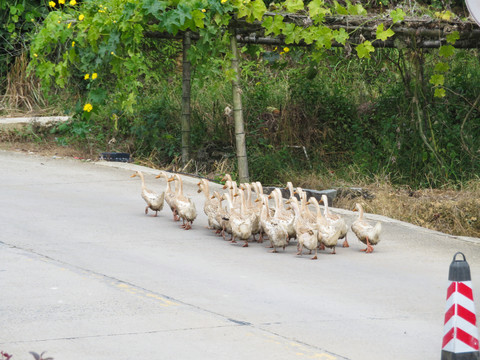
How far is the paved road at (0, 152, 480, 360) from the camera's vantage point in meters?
5.89

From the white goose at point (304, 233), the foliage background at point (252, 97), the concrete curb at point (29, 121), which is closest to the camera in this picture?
the white goose at point (304, 233)

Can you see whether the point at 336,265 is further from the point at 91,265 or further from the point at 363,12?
the point at 363,12

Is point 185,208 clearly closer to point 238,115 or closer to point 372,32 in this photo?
point 238,115

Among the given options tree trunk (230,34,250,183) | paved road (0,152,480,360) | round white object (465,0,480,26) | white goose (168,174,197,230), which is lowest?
paved road (0,152,480,360)

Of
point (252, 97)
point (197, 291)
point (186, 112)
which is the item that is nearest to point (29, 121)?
point (186, 112)

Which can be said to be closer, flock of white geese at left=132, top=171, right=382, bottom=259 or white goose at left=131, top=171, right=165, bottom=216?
flock of white geese at left=132, top=171, right=382, bottom=259

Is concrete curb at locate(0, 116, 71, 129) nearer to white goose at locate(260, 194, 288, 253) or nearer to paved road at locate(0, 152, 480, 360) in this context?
paved road at locate(0, 152, 480, 360)

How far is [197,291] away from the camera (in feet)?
24.2

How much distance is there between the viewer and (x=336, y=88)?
17125 millimetres

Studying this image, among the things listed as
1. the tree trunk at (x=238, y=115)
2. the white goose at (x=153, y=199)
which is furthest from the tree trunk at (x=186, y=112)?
the white goose at (x=153, y=199)

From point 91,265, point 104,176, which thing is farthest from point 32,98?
point 91,265

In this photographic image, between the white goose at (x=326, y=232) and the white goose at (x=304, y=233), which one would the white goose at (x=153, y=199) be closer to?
the white goose at (x=304, y=233)

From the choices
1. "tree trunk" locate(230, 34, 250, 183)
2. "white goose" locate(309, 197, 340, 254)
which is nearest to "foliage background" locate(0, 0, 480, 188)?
"tree trunk" locate(230, 34, 250, 183)

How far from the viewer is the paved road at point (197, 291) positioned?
5.89 meters
